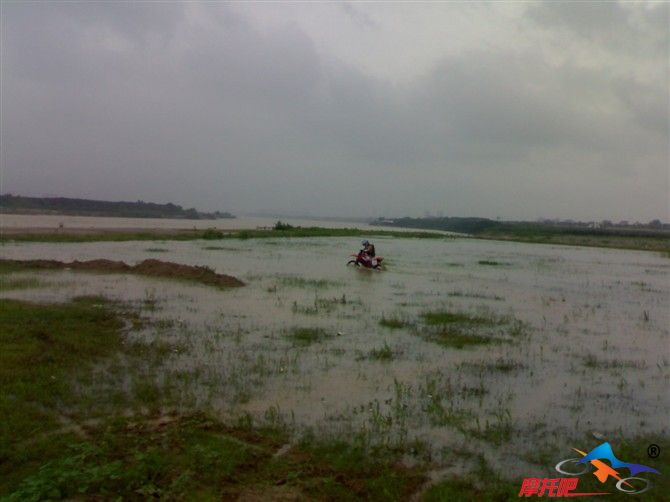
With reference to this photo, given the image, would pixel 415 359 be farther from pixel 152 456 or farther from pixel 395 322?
pixel 152 456

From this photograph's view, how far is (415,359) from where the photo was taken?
9.01 metres

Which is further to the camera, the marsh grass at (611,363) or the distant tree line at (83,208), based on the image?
the distant tree line at (83,208)

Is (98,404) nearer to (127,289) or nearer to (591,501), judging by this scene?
(591,501)

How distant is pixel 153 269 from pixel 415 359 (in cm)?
1308

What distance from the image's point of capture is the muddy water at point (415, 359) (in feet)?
20.5

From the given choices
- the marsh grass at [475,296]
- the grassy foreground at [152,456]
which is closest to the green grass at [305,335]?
the grassy foreground at [152,456]

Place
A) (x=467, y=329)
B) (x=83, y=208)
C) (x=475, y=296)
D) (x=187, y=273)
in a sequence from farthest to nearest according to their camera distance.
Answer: (x=83, y=208) → (x=187, y=273) → (x=475, y=296) → (x=467, y=329)

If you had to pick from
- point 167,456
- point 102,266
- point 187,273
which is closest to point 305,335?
point 167,456

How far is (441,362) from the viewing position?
8891 millimetres

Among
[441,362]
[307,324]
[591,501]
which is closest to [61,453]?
[591,501]

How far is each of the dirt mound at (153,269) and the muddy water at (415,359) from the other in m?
0.91

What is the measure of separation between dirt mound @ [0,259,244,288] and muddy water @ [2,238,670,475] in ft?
2.98

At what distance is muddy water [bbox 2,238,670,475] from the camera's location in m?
6.26

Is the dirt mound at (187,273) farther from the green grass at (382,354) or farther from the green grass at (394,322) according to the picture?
the green grass at (382,354)
